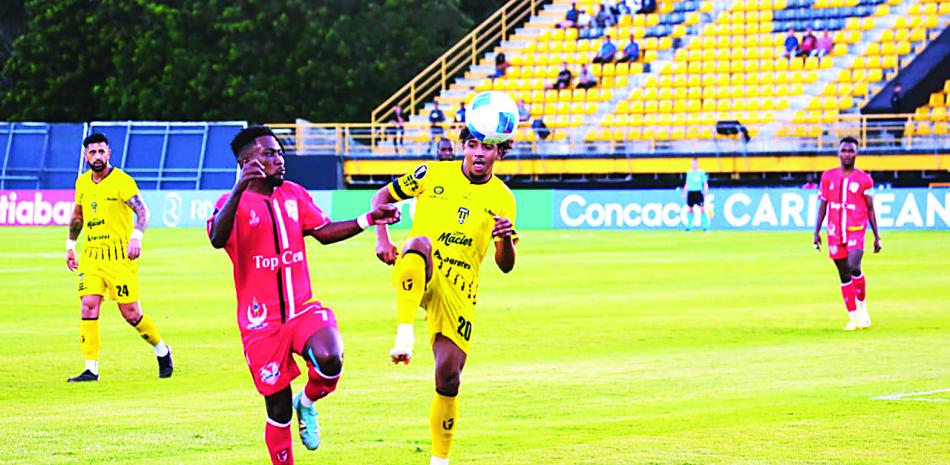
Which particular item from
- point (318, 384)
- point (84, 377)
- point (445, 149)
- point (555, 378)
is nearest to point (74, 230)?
point (84, 377)

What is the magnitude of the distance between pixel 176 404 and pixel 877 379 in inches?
247

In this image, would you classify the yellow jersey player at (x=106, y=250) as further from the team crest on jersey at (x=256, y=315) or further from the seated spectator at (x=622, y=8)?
the seated spectator at (x=622, y=8)

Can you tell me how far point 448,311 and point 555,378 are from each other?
227 inches

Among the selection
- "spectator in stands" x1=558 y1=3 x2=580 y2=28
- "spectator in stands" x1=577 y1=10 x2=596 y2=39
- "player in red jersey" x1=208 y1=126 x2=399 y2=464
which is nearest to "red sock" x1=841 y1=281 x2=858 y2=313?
"player in red jersey" x1=208 y1=126 x2=399 y2=464

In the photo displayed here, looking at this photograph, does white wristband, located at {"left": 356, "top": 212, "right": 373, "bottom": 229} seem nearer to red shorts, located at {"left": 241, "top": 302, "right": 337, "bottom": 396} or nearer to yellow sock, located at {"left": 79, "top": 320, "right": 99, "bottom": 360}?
red shorts, located at {"left": 241, "top": 302, "right": 337, "bottom": 396}

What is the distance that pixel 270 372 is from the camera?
9.53m

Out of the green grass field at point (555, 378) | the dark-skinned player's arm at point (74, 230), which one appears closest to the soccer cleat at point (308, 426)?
the green grass field at point (555, 378)

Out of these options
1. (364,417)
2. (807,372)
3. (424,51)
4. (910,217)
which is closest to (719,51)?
(910,217)

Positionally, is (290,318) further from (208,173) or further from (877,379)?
(208,173)

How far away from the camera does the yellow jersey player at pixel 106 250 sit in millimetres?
16062

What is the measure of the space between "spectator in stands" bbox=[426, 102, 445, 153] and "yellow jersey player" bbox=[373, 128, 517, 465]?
45.3m

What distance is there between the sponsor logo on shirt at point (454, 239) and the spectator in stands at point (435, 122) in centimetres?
4541

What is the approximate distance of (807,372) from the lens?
16.4 m

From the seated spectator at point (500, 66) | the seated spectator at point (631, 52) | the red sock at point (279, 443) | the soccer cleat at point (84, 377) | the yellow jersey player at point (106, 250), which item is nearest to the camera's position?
the red sock at point (279, 443)
